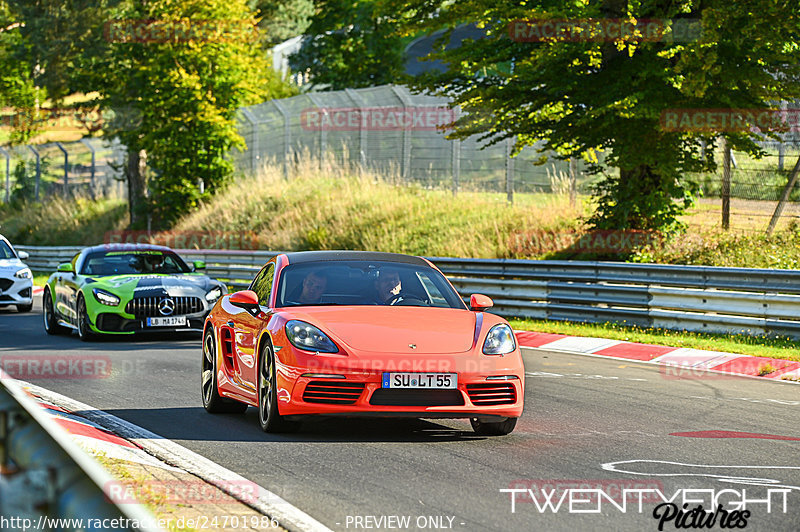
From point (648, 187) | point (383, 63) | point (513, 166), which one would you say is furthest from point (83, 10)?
point (648, 187)

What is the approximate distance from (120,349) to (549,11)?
27.3 feet

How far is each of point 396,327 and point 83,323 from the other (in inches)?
373

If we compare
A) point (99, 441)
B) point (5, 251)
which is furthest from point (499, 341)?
point (5, 251)

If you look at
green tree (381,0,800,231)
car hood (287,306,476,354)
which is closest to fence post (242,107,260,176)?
green tree (381,0,800,231)

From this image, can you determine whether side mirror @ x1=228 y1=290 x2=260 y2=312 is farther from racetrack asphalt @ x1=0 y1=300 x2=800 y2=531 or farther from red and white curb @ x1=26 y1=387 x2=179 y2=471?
red and white curb @ x1=26 y1=387 x2=179 y2=471

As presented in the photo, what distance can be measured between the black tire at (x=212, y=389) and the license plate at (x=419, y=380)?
225 cm

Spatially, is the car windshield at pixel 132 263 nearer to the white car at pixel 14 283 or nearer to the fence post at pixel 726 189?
the white car at pixel 14 283

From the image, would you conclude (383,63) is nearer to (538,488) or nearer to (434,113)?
(434,113)

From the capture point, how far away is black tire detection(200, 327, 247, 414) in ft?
31.8

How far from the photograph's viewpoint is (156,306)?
1631cm

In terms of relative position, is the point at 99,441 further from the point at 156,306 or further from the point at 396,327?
the point at 156,306

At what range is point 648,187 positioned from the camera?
20.7 meters

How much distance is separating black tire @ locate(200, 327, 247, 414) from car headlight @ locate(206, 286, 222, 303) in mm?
6424

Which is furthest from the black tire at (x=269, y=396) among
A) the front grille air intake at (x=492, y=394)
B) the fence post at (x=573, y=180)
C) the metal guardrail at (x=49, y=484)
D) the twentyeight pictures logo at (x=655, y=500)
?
the fence post at (x=573, y=180)
